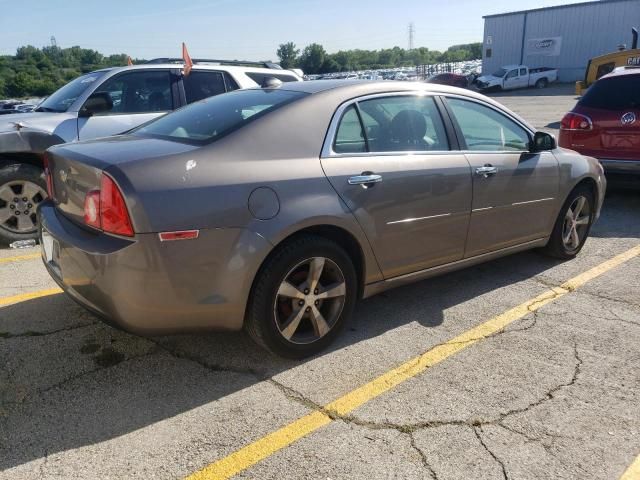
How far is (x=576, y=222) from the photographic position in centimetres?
509

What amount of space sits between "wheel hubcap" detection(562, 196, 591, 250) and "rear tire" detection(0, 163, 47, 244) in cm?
502

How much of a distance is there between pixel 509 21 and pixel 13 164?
4793 centimetres

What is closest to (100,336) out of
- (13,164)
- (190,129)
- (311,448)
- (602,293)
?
(190,129)

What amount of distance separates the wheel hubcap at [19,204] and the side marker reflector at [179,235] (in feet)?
11.8

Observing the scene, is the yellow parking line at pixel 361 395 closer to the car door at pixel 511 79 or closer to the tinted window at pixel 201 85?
the tinted window at pixel 201 85

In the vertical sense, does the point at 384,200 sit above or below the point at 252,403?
above

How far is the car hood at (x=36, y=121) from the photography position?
5.42 metres

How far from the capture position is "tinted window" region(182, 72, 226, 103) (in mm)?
6391

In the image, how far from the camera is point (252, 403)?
284cm

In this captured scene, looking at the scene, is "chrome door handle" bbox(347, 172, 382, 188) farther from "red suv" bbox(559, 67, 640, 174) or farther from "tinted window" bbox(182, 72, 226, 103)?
"red suv" bbox(559, 67, 640, 174)

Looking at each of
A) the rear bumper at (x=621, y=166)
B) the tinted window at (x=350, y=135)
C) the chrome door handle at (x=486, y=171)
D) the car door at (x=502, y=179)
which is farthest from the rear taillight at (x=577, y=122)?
the tinted window at (x=350, y=135)

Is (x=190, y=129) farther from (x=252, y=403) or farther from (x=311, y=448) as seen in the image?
(x=311, y=448)

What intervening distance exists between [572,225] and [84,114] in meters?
4.93

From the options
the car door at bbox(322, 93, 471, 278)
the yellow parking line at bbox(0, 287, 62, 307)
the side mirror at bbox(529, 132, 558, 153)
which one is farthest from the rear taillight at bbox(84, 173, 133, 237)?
the side mirror at bbox(529, 132, 558, 153)
